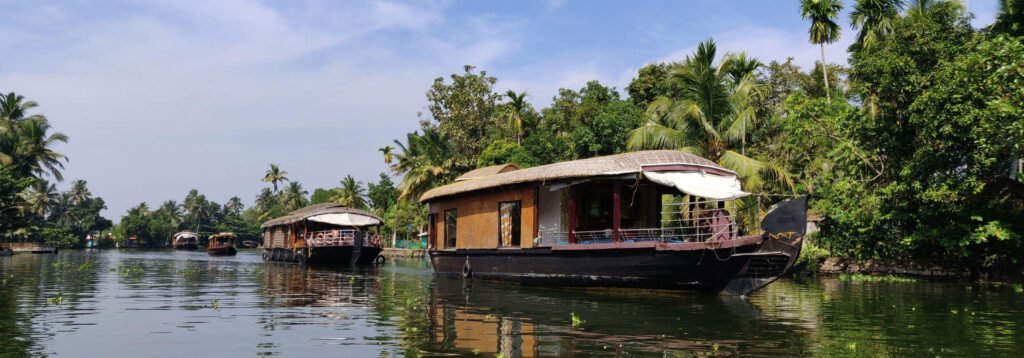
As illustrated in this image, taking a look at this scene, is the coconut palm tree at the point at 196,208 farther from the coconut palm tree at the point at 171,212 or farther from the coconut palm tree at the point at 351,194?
the coconut palm tree at the point at 351,194

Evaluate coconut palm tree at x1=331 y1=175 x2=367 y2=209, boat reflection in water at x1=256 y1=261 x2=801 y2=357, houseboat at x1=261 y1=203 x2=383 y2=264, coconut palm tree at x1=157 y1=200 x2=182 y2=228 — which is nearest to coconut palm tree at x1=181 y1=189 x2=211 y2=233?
coconut palm tree at x1=157 y1=200 x2=182 y2=228

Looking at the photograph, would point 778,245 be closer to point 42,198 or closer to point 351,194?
point 351,194

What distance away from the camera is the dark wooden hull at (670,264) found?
1300 cm

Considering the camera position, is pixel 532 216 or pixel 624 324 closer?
pixel 624 324

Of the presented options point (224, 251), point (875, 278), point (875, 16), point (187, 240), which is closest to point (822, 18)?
point (875, 16)

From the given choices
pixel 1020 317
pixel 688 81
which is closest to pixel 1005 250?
pixel 1020 317

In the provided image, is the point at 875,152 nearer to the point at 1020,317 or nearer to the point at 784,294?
the point at 784,294

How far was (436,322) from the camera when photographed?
33.5 ft

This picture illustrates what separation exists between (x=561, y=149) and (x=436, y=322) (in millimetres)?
26493

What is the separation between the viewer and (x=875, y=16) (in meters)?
26.8

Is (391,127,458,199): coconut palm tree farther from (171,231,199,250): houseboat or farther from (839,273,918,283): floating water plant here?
(171,231,199,250): houseboat

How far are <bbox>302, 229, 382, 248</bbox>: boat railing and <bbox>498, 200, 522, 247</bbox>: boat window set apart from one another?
13.4 m

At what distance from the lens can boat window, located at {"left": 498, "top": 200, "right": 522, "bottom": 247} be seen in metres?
18.1

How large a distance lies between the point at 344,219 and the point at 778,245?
22846 mm
